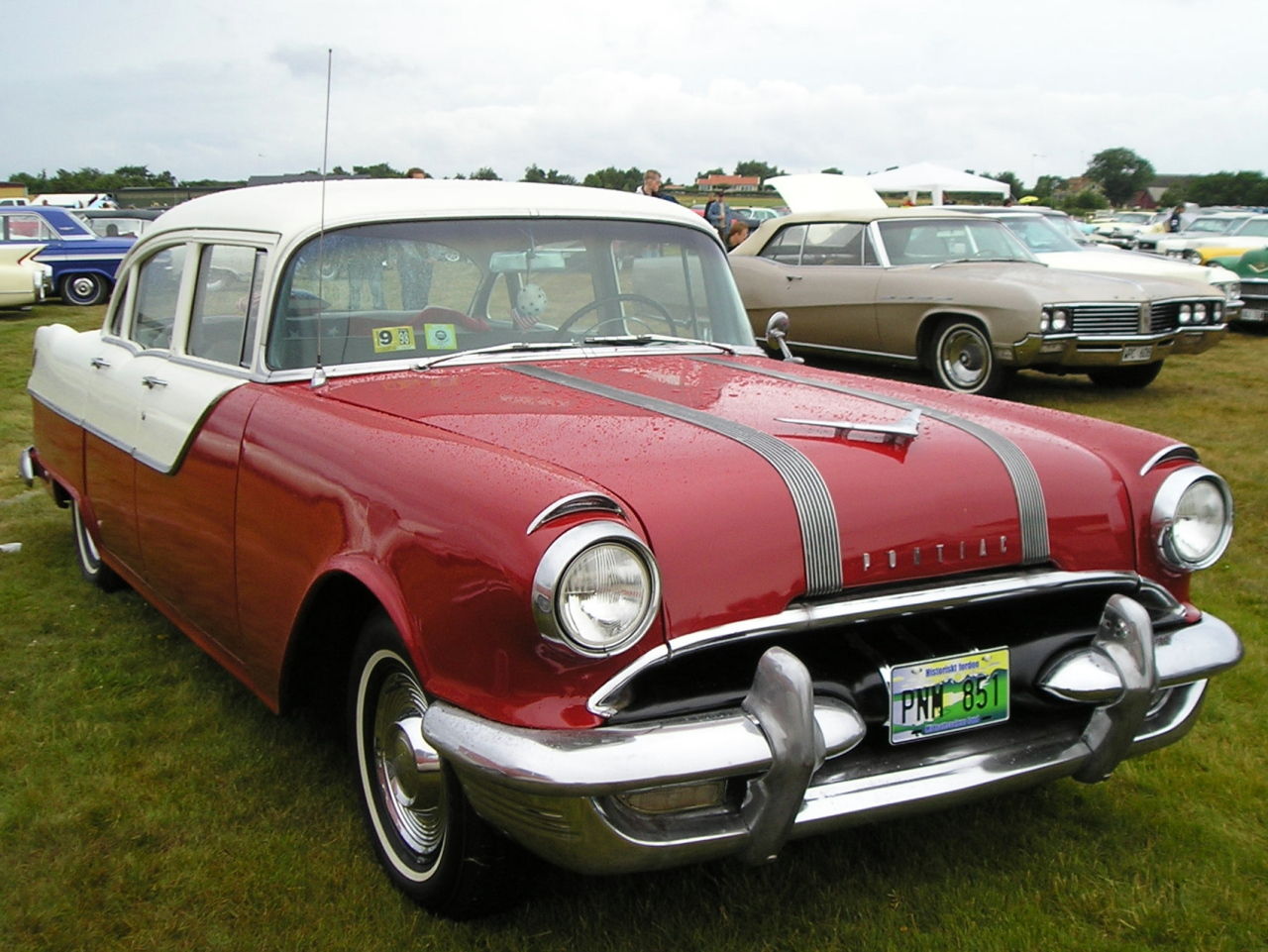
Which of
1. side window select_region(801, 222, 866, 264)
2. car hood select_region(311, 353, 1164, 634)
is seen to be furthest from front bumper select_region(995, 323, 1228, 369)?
car hood select_region(311, 353, 1164, 634)

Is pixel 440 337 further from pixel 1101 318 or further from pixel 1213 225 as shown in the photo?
pixel 1213 225

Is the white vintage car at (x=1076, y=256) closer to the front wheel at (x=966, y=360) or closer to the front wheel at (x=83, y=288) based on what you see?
the front wheel at (x=966, y=360)

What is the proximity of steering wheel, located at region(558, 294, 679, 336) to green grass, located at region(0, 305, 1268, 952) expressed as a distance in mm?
1380

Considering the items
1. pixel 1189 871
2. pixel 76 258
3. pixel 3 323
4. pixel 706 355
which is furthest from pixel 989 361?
pixel 76 258

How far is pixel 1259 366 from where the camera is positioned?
10.7 m

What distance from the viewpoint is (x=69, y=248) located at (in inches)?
643

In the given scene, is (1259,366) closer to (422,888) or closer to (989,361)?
(989,361)

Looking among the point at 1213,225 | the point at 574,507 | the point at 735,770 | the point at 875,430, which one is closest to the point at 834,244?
the point at 875,430

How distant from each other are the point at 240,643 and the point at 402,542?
38.7 inches

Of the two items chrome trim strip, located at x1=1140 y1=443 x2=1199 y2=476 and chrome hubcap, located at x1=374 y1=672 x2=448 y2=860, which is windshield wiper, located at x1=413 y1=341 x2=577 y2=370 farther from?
chrome trim strip, located at x1=1140 y1=443 x2=1199 y2=476

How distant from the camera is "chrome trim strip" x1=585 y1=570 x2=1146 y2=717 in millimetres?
2053

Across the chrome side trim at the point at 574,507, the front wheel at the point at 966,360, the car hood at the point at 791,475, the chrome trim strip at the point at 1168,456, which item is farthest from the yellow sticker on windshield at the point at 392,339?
the front wheel at the point at 966,360

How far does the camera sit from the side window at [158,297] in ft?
12.4

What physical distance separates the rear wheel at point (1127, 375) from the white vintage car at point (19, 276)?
41.1 ft
